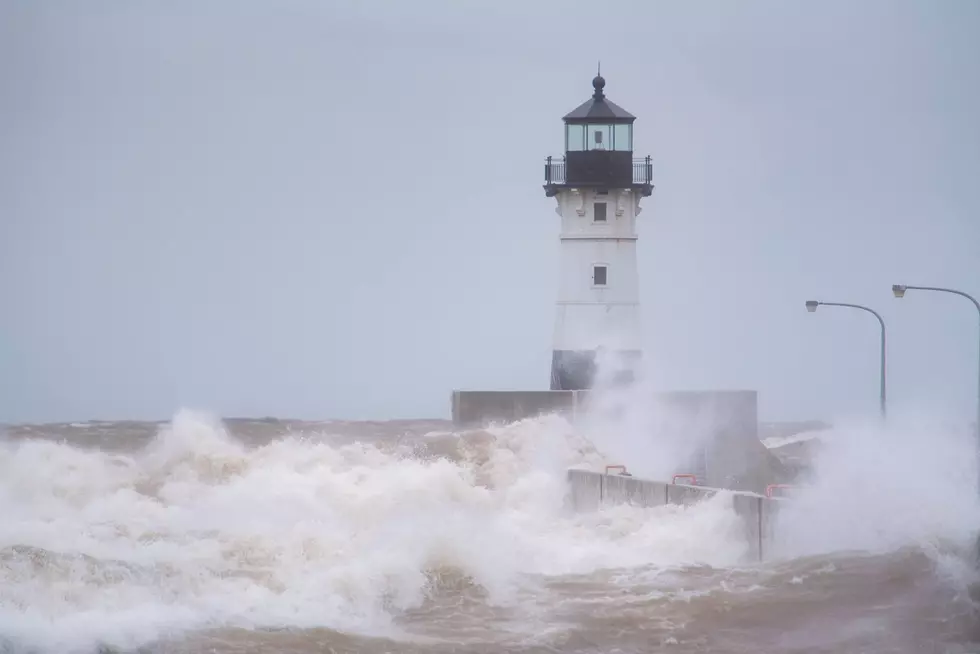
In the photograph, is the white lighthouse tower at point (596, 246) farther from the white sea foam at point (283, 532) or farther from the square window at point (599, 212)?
the white sea foam at point (283, 532)

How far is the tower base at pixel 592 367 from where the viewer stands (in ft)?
98.5

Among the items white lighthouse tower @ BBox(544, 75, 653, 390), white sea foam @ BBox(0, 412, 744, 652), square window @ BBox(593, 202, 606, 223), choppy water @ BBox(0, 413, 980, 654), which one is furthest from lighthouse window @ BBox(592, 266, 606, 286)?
choppy water @ BBox(0, 413, 980, 654)

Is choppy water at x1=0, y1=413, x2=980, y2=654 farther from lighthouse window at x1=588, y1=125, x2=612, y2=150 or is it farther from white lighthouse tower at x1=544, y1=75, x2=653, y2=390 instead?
lighthouse window at x1=588, y1=125, x2=612, y2=150

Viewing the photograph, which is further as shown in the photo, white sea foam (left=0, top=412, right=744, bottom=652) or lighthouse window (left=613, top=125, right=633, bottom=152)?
lighthouse window (left=613, top=125, right=633, bottom=152)

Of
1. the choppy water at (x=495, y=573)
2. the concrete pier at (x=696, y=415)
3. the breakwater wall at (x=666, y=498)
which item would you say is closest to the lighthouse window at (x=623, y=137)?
the concrete pier at (x=696, y=415)

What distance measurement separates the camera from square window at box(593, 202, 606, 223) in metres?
30.6

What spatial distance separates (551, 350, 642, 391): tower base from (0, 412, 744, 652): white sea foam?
210 centimetres

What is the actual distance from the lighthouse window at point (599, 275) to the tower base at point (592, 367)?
1.34 m

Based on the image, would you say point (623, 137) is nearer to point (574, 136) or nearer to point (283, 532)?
point (574, 136)

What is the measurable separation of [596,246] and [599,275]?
0.56m

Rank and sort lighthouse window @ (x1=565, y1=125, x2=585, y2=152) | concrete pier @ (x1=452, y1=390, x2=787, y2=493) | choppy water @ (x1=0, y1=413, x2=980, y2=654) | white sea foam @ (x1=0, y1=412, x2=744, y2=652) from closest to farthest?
choppy water @ (x1=0, y1=413, x2=980, y2=654) < white sea foam @ (x1=0, y1=412, x2=744, y2=652) < concrete pier @ (x1=452, y1=390, x2=787, y2=493) < lighthouse window @ (x1=565, y1=125, x2=585, y2=152)

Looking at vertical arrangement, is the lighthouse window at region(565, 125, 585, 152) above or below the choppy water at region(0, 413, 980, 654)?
above

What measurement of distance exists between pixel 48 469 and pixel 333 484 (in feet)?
16.2

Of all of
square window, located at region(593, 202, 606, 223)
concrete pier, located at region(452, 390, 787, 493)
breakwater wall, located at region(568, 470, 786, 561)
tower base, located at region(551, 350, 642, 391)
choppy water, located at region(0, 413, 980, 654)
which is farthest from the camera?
square window, located at region(593, 202, 606, 223)
